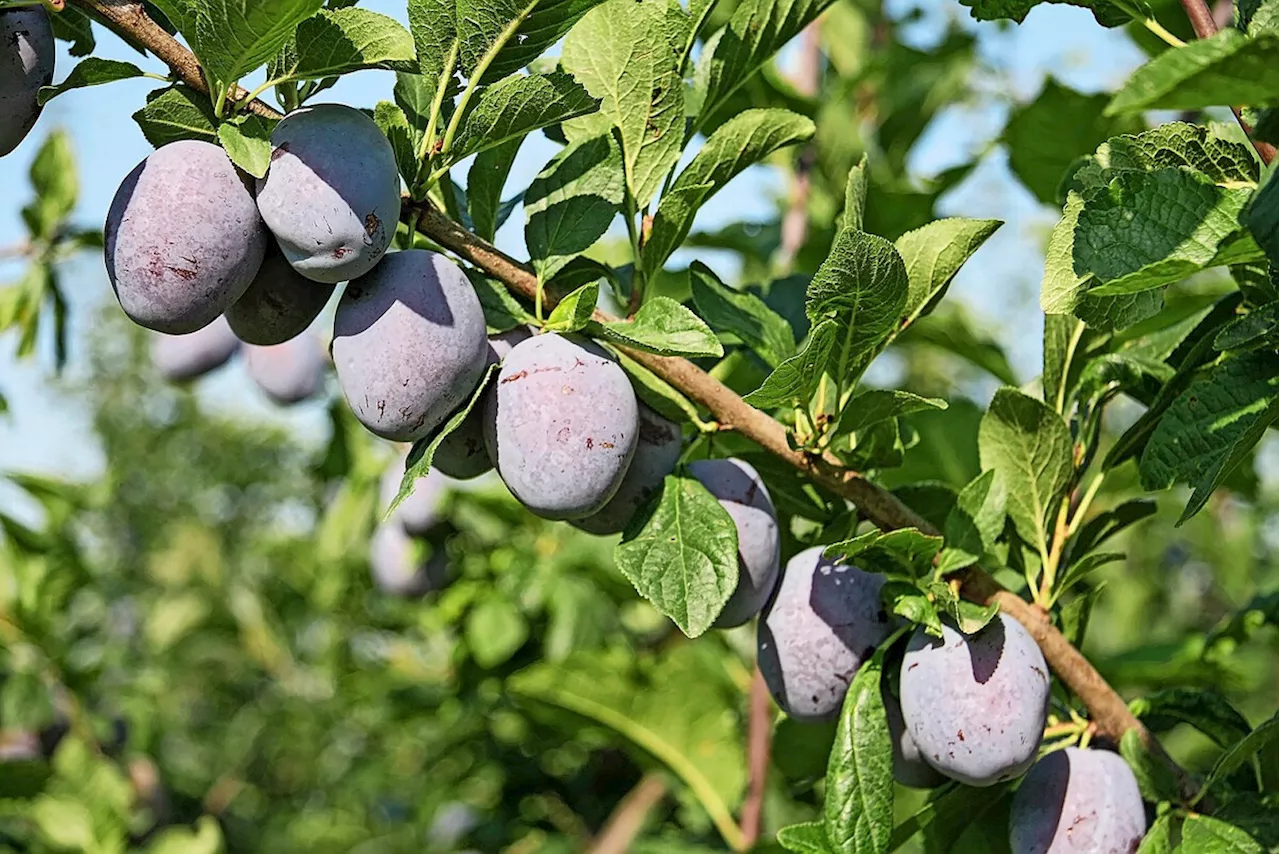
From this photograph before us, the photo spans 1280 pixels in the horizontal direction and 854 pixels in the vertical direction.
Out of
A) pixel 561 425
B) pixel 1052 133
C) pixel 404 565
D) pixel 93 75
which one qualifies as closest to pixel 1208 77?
pixel 561 425

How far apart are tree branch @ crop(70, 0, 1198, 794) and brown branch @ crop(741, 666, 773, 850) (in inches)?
33.1

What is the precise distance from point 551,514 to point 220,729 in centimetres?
675

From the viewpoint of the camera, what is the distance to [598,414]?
88 centimetres

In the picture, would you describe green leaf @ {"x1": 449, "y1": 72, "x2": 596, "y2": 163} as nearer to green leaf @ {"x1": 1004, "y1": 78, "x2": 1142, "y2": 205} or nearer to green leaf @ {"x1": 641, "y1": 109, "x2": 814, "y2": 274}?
green leaf @ {"x1": 641, "y1": 109, "x2": 814, "y2": 274}

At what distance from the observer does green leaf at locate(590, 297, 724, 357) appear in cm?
84

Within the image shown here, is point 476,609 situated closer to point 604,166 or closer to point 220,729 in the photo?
point 604,166

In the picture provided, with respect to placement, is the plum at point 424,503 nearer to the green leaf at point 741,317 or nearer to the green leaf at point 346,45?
the green leaf at point 741,317

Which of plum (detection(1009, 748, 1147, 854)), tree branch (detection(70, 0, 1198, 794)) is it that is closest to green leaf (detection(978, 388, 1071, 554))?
tree branch (detection(70, 0, 1198, 794))

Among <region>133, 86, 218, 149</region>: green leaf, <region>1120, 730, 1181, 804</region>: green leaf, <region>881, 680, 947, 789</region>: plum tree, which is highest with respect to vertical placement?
<region>133, 86, 218, 149</region>: green leaf

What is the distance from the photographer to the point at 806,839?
3.03 feet

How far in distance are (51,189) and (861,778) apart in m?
1.70

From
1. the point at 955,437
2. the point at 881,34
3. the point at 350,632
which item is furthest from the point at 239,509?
the point at 955,437

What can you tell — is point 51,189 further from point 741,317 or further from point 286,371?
point 741,317

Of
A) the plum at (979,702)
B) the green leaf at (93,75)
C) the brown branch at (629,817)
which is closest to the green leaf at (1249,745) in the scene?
the plum at (979,702)
